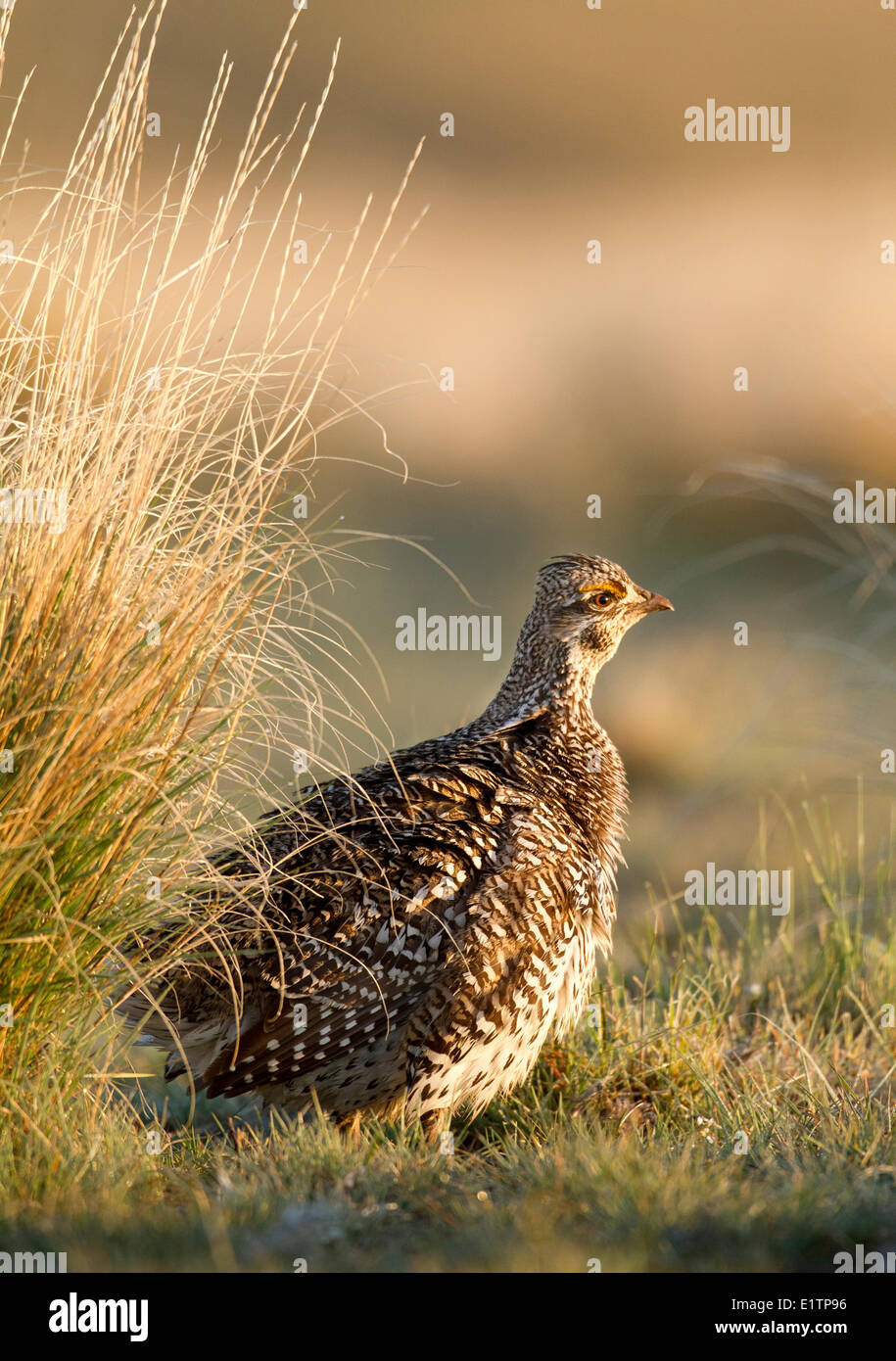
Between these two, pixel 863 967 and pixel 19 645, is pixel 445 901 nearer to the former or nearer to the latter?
pixel 19 645

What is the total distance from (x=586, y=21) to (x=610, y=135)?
3.43m

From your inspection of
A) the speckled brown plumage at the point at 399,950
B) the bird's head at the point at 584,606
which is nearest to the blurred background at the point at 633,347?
the bird's head at the point at 584,606

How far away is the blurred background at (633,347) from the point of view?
37.1 feet

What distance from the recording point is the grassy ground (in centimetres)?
347

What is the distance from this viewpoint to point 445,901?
4.79 meters

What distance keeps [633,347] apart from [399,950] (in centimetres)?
1815

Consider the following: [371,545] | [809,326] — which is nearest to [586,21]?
[809,326]

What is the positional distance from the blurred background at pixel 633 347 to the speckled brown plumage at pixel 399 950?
78.7 inches

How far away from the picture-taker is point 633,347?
21625 millimetres

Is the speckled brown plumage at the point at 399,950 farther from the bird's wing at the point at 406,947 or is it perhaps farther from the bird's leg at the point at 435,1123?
the bird's leg at the point at 435,1123

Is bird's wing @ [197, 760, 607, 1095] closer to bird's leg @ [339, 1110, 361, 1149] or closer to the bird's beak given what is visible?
bird's leg @ [339, 1110, 361, 1149]

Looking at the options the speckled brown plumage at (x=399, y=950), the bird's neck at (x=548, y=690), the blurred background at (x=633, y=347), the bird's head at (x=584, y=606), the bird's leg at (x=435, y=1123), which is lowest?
the bird's leg at (x=435, y=1123)

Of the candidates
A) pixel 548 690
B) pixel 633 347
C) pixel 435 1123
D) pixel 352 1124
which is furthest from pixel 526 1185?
pixel 633 347
